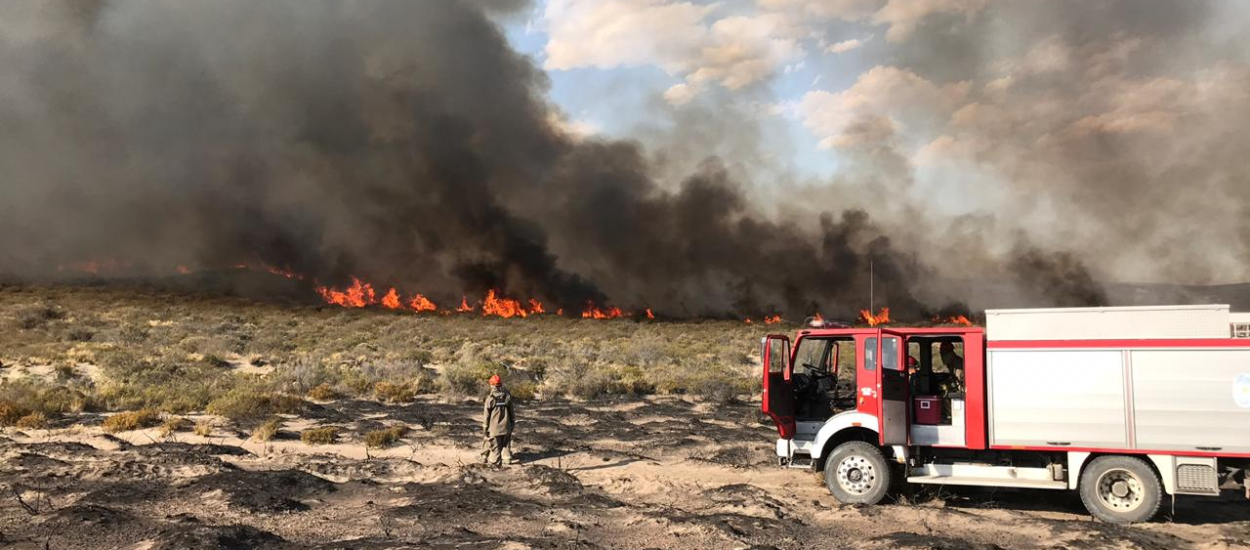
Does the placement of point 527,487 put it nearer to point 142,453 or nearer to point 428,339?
point 142,453

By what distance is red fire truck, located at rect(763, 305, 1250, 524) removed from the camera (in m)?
8.85

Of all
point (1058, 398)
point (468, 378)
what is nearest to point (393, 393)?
point (468, 378)

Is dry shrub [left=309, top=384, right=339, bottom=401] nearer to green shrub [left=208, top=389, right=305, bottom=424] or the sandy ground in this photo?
green shrub [left=208, top=389, right=305, bottom=424]

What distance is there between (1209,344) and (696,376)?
69.0ft

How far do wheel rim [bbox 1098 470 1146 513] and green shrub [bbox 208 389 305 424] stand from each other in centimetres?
1820

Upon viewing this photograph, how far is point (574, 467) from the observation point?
554 inches

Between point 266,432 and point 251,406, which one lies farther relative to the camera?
point 251,406

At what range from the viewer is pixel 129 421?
57.1ft

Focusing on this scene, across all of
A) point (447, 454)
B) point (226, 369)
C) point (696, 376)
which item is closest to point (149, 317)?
point (226, 369)

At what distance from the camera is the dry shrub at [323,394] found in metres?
22.8

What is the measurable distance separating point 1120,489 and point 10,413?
906 inches

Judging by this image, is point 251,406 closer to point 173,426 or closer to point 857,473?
point 173,426

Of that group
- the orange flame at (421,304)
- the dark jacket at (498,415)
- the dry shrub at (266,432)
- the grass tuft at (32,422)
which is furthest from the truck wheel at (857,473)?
the orange flame at (421,304)

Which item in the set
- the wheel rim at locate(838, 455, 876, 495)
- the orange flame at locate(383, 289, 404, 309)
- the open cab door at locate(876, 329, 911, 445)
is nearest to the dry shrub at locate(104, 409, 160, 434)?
the wheel rim at locate(838, 455, 876, 495)
